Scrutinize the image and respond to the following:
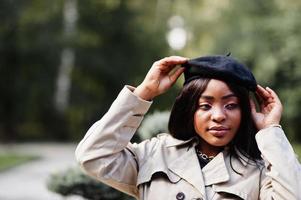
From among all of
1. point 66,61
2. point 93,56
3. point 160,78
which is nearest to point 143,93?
point 160,78

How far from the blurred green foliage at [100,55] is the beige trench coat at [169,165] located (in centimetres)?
2677

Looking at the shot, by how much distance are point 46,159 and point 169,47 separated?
46.3 feet

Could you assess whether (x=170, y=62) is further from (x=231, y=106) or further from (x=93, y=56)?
(x=93, y=56)

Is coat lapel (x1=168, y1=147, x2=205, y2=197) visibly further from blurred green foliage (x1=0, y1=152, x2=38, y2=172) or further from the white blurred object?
the white blurred object

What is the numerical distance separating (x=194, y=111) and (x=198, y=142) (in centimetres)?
13

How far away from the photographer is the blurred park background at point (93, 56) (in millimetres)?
30827

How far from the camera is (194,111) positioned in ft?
8.71

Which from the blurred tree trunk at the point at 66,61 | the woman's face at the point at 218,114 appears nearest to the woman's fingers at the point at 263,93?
the woman's face at the point at 218,114

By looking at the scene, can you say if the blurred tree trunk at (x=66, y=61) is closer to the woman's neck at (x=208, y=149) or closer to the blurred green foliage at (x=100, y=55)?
the blurred green foliage at (x=100, y=55)

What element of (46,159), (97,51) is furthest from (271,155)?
(97,51)

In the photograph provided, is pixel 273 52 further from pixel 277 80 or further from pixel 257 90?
pixel 257 90

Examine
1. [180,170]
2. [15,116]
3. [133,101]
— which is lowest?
[15,116]

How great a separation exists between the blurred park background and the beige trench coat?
2698cm

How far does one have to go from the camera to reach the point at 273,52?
32156 millimetres
